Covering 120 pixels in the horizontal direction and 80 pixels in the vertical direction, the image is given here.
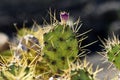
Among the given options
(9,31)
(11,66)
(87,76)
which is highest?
(9,31)

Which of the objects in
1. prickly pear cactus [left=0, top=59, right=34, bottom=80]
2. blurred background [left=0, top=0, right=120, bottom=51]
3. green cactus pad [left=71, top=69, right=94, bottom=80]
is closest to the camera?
prickly pear cactus [left=0, top=59, right=34, bottom=80]

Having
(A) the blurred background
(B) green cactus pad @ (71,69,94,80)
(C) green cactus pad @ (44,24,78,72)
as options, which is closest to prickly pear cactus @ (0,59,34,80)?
(B) green cactus pad @ (71,69,94,80)

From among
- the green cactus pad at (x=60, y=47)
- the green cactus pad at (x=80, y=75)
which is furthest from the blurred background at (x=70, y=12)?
the green cactus pad at (x=80, y=75)

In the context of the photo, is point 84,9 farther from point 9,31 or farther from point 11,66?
point 11,66

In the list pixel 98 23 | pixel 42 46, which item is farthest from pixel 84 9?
pixel 42 46

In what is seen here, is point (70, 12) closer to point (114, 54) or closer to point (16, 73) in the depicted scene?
point (114, 54)

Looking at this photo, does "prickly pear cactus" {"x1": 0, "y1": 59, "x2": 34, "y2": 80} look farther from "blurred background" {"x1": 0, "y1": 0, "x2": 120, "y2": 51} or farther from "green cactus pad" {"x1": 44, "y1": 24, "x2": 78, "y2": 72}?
"blurred background" {"x1": 0, "y1": 0, "x2": 120, "y2": 51}
